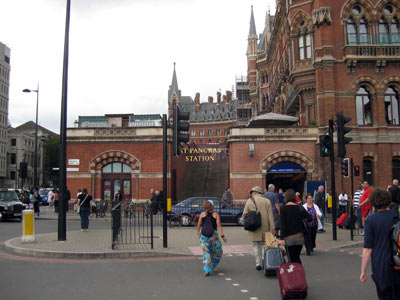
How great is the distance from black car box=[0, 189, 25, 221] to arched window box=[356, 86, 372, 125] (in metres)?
21.8

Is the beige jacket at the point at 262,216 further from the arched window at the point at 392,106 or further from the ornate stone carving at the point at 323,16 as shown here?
the arched window at the point at 392,106

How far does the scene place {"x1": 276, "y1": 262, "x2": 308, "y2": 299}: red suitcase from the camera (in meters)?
6.04

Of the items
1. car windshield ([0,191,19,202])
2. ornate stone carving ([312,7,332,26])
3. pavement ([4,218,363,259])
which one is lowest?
pavement ([4,218,363,259])

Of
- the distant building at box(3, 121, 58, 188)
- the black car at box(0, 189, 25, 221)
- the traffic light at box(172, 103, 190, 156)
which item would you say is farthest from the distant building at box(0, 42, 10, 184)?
the traffic light at box(172, 103, 190, 156)

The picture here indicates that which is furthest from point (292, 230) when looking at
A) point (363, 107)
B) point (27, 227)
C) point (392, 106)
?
point (392, 106)

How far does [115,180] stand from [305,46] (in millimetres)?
16714

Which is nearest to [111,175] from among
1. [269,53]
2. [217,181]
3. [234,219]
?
[217,181]

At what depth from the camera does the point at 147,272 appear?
Answer: 28.5ft

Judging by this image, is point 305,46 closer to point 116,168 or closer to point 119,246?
point 116,168

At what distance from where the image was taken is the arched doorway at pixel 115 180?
29062 millimetres

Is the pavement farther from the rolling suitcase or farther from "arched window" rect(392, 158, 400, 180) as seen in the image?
"arched window" rect(392, 158, 400, 180)

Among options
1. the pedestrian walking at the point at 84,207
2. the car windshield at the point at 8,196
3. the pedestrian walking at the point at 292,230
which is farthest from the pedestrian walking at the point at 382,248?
the car windshield at the point at 8,196

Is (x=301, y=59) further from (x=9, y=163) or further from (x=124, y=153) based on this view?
(x=9, y=163)

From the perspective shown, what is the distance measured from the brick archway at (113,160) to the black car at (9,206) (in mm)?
7067
